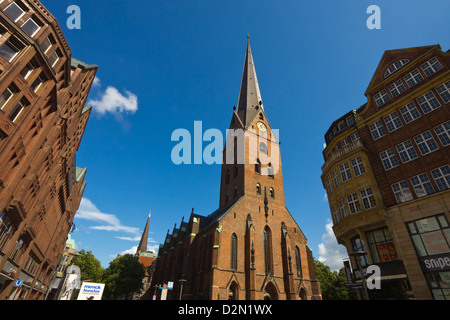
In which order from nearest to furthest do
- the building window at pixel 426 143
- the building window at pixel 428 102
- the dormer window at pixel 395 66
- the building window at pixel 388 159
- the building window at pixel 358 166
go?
the building window at pixel 426 143 < the building window at pixel 428 102 < the building window at pixel 388 159 < the building window at pixel 358 166 < the dormer window at pixel 395 66

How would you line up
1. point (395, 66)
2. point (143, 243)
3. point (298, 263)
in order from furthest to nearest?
point (143, 243) → point (298, 263) → point (395, 66)

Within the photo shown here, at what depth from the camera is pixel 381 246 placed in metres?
17.9

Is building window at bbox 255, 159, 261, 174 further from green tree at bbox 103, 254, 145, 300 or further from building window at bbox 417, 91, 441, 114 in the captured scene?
green tree at bbox 103, 254, 145, 300

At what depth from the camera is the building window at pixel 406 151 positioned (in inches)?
719

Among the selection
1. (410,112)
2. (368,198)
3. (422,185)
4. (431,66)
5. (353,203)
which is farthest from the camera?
(353,203)

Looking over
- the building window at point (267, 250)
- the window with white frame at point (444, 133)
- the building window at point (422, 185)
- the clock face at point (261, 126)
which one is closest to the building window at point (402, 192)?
the building window at point (422, 185)

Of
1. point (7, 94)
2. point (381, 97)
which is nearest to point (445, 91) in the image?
point (381, 97)

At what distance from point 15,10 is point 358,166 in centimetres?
2893

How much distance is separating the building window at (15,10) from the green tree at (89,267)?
55.5 meters

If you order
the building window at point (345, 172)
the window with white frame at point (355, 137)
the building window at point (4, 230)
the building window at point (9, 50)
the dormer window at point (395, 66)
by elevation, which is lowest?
the building window at point (4, 230)

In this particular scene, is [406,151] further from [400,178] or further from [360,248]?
[360,248]

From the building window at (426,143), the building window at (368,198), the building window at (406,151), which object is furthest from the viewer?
the building window at (368,198)

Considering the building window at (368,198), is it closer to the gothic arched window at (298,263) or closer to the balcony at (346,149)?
the balcony at (346,149)

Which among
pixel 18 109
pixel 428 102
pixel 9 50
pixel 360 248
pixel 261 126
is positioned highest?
pixel 261 126
